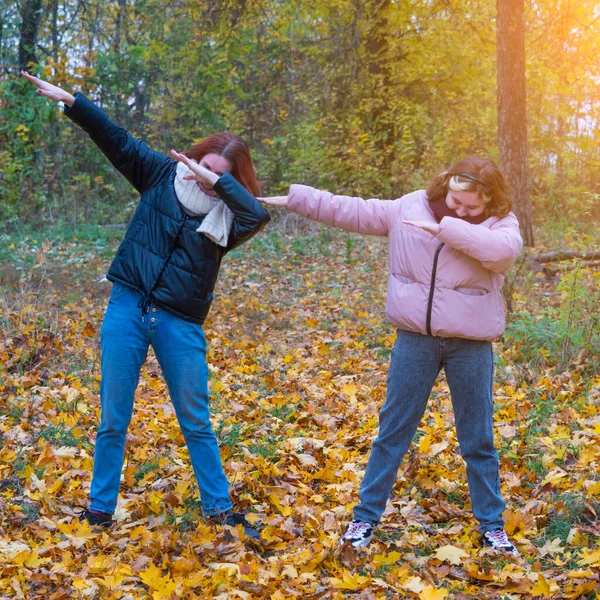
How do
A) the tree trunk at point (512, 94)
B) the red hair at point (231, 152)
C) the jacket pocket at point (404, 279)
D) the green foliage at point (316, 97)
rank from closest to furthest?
the jacket pocket at point (404, 279), the red hair at point (231, 152), the tree trunk at point (512, 94), the green foliage at point (316, 97)

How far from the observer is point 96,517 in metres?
3.84

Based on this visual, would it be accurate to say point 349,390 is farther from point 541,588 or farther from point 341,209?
point 541,588

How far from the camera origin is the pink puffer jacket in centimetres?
338

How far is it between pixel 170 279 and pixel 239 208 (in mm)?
491

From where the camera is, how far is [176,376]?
150 inches

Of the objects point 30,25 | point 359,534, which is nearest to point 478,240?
point 359,534

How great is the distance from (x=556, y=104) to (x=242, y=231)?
16557 mm

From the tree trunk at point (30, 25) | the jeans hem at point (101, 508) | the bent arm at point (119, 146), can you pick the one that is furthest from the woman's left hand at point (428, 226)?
the tree trunk at point (30, 25)

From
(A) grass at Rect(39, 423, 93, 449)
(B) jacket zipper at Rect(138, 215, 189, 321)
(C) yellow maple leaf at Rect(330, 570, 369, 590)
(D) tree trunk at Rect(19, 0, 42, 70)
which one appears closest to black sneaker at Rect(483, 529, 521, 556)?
(C) yellow maple leaf at Rect(330, 570, 369, 590)

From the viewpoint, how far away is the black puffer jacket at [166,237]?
12.2ft

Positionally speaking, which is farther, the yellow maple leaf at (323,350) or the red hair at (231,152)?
the yellow maple leaf at (323,350)

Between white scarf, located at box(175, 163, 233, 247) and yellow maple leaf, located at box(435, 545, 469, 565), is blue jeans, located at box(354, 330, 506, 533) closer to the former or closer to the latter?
yellow maple leaf, located at box(435, 545, 469, 565)

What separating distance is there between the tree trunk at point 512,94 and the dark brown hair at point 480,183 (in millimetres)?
7333

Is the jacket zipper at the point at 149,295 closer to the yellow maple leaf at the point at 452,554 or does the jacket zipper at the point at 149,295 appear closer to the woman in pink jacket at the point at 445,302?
the woman in pink jacket at the point at 445,302
